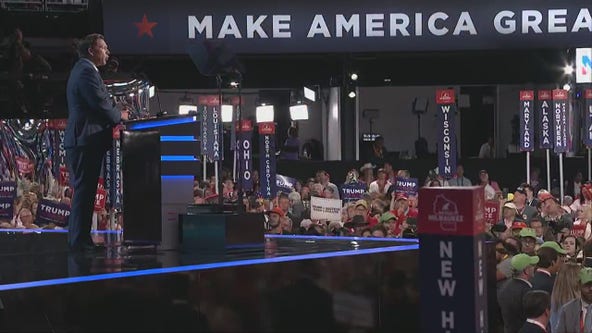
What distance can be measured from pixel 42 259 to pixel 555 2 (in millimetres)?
13261

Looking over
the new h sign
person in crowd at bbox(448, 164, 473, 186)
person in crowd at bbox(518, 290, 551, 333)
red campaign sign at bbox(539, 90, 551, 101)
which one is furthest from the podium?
the new h sign

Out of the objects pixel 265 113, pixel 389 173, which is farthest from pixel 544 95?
pixel 265 113

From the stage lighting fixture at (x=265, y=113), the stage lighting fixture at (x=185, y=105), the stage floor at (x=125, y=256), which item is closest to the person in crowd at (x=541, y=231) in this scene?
the stage floor at (x=125, y=256)

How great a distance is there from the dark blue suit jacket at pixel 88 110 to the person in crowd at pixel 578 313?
348cm

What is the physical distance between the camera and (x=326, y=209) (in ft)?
41.4

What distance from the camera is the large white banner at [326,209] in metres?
12.6

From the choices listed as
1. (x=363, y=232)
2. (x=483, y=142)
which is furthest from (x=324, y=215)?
Result: (x=483, y=142)

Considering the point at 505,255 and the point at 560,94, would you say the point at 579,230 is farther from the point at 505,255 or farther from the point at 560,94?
the point at 560,94

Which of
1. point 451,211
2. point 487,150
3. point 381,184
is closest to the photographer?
point 451,211

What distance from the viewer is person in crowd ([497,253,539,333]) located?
783 centimetres

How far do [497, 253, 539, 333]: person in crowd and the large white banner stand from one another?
466 cm

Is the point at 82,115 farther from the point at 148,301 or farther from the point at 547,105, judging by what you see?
the point at 547,105

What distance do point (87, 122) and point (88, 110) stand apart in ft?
0.26

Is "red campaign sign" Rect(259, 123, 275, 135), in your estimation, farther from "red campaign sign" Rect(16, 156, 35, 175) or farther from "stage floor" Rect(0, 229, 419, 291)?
"stage floor" Rect(0, 229, 419, 291)
